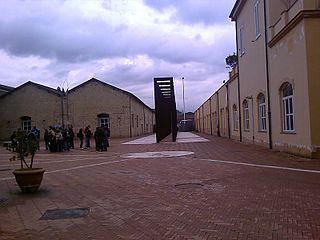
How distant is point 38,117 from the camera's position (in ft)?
163

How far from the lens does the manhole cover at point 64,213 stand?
763 centimetres

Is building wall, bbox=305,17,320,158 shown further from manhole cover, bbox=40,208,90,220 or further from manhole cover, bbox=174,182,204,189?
manhole cover, bbox=40,208,90,220

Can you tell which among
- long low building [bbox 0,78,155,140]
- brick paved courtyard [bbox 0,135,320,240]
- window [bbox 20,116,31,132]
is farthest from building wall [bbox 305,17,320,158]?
window [bbox 20,116,31,132]

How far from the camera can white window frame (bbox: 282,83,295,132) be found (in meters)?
17.7

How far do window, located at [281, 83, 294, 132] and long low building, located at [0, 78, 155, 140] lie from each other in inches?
1225

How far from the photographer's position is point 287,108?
721 inches

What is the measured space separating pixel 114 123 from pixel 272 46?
→ 30.9 meters

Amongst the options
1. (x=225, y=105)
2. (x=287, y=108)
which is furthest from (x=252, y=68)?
(x=225, y=105)

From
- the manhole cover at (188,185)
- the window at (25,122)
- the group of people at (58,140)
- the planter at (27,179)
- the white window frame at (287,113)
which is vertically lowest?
the manhole cover at (188,185)

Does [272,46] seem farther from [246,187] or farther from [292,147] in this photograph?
[246,187]

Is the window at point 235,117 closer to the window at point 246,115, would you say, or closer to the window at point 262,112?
the window at point 246,115

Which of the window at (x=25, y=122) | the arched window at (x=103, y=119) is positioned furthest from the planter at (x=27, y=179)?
the window at (x=25, y=122)

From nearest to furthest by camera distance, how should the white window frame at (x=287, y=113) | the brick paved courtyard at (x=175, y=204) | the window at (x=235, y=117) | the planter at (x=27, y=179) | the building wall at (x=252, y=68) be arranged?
the brick paved courtyard at (x=175, y=204) < the planter at (x=27, y=179) < the white window frame at (x=287, y=113) < the building wall at (x=252, y=68) < the window at (x=235, y=117)

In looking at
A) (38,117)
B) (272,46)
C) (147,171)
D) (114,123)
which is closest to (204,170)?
(147,171)
